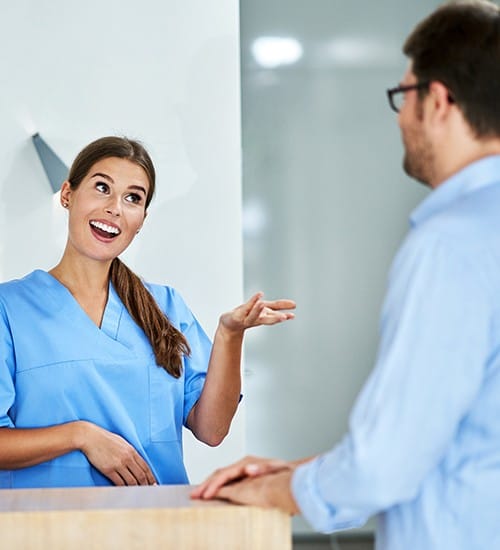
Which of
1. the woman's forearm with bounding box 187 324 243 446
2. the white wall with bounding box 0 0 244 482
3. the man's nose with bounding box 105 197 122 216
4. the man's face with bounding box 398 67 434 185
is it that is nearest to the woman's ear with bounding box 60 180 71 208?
the man's nose with bounding box 105 197 122 216

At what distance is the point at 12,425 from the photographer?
5.82 feet

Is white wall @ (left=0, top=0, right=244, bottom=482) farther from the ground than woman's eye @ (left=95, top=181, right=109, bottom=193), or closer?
farther from the ground

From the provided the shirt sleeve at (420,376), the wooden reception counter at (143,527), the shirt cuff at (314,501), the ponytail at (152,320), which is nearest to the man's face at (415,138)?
the shirt sleeve at (420,376)

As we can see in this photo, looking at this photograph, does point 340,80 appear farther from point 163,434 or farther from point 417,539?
point 417,539

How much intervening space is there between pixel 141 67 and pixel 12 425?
1376 millimetres

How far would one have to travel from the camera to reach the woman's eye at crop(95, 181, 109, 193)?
195 centimetres

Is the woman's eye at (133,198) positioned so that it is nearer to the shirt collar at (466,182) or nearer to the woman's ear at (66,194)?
the woman's ear at (66,194)

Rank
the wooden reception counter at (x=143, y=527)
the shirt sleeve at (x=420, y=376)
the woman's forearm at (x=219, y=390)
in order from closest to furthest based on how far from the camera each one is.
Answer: the shirt sleeve at (x=420, y=376) → the wooden reception counter at (x=143, y=527) → the woman's forearm at (x=219, y=390)

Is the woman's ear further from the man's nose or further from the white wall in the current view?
the white wall

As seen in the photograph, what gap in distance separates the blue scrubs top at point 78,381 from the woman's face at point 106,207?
0.34 ft

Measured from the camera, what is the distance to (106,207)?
193 centimetres

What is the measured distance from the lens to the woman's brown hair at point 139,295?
6.30 feet

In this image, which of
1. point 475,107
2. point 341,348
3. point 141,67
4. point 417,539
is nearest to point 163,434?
point 417,539

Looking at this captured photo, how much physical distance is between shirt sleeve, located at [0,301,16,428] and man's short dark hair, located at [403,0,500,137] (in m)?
1.05
